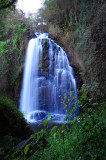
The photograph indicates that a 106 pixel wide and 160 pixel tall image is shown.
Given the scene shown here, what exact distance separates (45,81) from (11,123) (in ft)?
24.2

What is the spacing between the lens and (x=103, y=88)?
8445 mm

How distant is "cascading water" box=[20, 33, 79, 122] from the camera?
10.9 m

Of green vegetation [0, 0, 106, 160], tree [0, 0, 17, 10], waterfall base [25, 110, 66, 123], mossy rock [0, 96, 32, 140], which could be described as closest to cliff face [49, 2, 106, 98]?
green vegetation [0, 0, 106, 160]

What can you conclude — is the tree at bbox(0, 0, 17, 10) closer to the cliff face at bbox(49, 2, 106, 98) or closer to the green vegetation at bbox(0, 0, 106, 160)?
the green vegetation at bbox(0, 0, 106, 160)

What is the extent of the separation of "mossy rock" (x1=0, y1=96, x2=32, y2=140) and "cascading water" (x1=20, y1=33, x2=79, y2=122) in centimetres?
468

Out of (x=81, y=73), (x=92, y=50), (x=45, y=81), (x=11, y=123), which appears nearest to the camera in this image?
(x=11, y=123)

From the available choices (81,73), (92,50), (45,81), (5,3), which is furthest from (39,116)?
(5,3)

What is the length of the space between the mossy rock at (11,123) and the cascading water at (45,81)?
15.4 feet

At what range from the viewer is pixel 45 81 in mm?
11953

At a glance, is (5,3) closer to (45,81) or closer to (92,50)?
(92,50)

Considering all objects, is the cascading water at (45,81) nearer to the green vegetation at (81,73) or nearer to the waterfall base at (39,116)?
the waterfall base at (39,116)

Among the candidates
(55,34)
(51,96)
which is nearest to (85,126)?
(51,96)

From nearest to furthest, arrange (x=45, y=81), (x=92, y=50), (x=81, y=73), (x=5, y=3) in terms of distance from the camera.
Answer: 1. (x=5, y=3)
2. (x=92, y=50)
3. (x=81, y=73)
4. (x=45, y=81)

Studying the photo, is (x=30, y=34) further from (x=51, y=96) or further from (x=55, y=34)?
(x=51, y=96)
